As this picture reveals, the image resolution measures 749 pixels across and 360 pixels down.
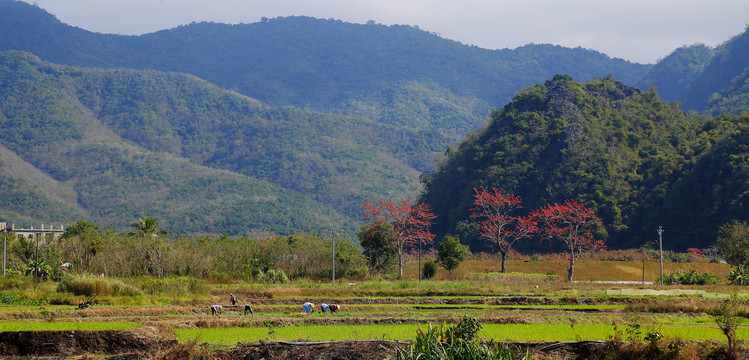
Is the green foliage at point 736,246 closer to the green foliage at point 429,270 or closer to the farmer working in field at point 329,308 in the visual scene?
the green foliage at point 429,270

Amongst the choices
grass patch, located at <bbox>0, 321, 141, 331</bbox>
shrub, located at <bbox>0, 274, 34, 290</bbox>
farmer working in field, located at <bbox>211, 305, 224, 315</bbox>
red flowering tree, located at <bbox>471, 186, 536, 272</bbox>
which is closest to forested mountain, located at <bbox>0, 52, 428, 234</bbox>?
red flowering tree, located at <bbox>471, 186, 536, 272</bbox>

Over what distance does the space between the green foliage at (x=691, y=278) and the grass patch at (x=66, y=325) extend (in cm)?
3696

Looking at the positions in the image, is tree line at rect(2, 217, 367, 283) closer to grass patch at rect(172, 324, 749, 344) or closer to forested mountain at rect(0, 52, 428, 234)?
grass patch at rect(172, 324, 749, 344)

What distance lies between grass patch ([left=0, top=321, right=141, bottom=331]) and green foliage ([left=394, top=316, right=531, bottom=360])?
12600 mm

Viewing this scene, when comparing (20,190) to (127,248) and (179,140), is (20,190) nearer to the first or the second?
(179,140)

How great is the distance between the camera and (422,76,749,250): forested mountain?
78625mm

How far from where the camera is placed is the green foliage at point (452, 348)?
42.0 ft

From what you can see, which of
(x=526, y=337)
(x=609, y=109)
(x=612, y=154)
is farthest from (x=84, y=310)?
(x=609, y=109)

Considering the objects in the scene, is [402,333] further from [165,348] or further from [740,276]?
[740,276]

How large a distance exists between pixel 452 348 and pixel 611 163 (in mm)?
80877

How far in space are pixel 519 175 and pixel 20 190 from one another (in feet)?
269

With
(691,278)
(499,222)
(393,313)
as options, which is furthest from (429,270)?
(393,313)

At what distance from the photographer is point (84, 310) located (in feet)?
93.9

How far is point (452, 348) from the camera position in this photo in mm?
13055
